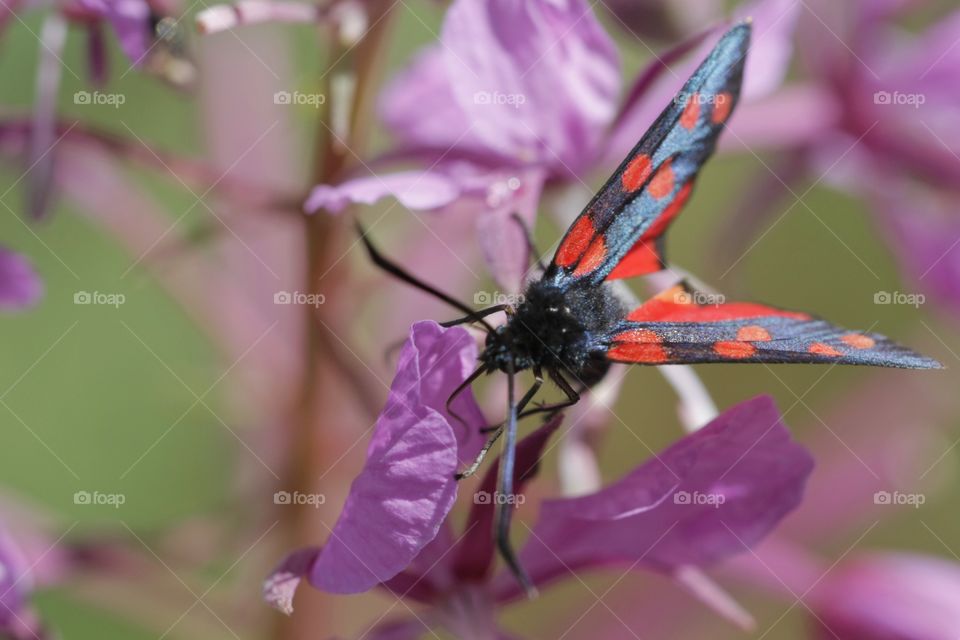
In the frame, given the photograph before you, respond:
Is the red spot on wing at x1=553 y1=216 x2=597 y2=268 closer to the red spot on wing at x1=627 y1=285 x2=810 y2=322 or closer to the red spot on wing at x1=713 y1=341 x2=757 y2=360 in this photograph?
the red spot on wing at x1=627 y1=285 x2=810 y2=322

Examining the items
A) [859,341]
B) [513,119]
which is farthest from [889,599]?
[513,119]

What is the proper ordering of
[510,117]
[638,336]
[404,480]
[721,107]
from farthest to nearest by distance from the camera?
[510,117] → [721,107] → [638,336] → [404,480]

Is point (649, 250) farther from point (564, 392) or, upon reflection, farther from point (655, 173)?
point (564, 392)

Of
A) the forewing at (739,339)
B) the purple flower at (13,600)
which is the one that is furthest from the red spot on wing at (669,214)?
the purple flower at (13,600)

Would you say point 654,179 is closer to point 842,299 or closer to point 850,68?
point 850,68

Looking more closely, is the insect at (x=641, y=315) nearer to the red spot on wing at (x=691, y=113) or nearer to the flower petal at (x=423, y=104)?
the red spot on wing at (x=691, y=113)

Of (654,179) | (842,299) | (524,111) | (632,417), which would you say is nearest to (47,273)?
(632,417)

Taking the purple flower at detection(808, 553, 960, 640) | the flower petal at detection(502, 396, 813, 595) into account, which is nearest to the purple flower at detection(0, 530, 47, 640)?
the flower petal at detection(502, 396, 813, 595)
